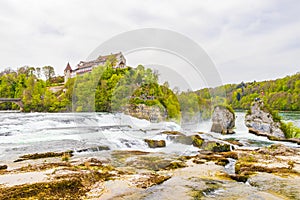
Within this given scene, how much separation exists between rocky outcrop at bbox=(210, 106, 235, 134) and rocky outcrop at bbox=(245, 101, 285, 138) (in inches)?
92.9

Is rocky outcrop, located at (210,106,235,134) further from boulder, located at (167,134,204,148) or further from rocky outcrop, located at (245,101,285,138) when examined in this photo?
boulder, located at (167,134,204,148)

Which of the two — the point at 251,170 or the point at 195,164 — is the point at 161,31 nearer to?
the point at 195,164

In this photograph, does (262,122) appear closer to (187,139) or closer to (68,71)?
(187,139)

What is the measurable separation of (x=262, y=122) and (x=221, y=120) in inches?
171

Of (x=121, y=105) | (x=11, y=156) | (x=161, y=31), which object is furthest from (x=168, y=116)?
(x=11, y=156)

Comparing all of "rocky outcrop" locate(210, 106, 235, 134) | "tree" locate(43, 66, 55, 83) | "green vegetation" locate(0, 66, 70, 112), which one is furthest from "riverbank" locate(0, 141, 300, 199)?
"tree" locate(43, 66, 55, 83)

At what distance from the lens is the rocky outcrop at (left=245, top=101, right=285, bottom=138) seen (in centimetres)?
2234

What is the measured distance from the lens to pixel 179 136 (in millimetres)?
16875

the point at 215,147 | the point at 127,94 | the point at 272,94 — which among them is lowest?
the point at 215,147

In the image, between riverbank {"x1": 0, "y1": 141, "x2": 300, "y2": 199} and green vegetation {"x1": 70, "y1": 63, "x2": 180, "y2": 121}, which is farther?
green vegetation {"x1": 70, "y1": 63, "x2": 180, "y2": 121}

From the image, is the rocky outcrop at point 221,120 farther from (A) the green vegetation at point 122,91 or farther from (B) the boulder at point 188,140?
(B) the boulder at point 188,140

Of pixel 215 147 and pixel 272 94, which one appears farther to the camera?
pixel 272 94

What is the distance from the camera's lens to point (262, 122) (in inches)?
945

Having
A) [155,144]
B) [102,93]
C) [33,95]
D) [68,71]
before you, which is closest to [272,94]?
[102,93]
